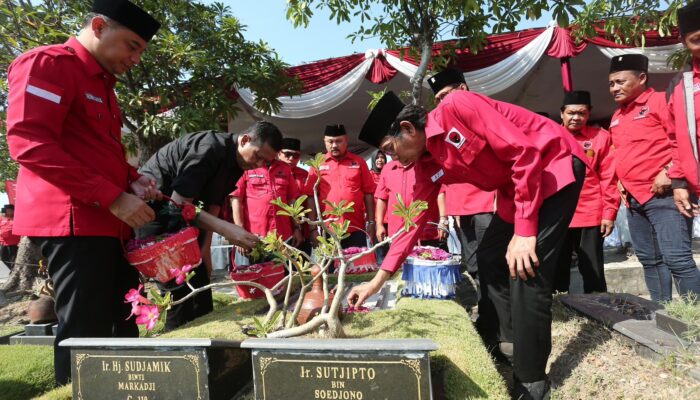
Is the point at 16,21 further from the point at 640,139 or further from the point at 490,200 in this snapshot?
the point at 640,139

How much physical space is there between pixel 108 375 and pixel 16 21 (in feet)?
13.3

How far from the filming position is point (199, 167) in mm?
2357

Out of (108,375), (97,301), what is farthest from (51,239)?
(108,375)

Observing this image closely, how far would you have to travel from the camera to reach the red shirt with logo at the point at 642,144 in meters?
2.87

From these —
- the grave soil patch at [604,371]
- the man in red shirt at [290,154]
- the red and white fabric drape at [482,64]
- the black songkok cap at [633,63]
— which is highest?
the red and white fabric drape at [482,64]

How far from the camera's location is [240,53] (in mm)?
4762

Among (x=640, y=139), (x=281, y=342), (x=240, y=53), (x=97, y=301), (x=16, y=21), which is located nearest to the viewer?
(x=281, y=342)

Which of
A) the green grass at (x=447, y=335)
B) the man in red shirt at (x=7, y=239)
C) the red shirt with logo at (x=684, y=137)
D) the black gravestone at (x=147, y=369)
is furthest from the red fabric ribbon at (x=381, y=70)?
the man in red shirt at (x=7, y=239)

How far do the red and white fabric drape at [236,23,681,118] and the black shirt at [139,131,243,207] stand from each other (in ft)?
11.4

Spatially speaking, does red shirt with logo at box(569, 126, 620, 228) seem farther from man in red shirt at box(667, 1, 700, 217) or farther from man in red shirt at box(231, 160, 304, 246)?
man in red shirt at box(231, 160, 304, 246)

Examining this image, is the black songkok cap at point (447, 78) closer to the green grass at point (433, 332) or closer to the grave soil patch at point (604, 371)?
the green grass at point (433, 332)

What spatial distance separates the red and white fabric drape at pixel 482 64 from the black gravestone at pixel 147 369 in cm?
484

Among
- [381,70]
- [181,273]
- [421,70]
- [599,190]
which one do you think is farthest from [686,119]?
[381,70]

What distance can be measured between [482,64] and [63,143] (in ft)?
19.1
